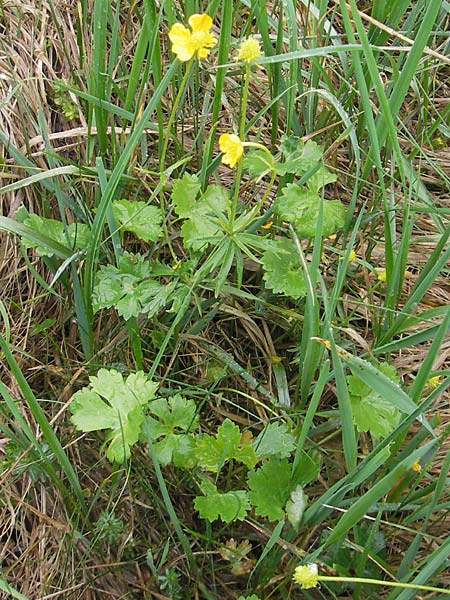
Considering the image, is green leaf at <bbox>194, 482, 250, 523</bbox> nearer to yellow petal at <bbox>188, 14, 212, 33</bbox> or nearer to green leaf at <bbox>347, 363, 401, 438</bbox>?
green leaf at <bbox>347, 363, 401, 438</bbox>

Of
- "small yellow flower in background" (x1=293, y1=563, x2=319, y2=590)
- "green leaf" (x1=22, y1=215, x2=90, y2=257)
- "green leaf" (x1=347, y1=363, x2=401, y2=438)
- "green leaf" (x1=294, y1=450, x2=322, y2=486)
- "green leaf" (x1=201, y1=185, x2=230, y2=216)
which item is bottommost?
"small yellow flower in background" (x1=293, y1=563, x2=319, y2=590)

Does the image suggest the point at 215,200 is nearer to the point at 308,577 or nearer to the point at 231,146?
the point at 231,146

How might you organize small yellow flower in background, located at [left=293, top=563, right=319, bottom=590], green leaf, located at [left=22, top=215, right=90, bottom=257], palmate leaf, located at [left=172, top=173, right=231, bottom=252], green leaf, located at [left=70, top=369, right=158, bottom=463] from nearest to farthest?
small yellow flower in background, located at [left=293, top=563, right=319, bottom=590] → green leaf, located at [left=70, top=369, right=158, bottom=463] → palmate leaf, located at [left=172, top=173, right=231, bottom=252] → green leaf, located at [left=22, top=215, right=90, bottom=257]

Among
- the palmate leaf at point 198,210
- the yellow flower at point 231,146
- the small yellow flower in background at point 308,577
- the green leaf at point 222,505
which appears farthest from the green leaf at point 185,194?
the small yellow flower in background at point 308,577

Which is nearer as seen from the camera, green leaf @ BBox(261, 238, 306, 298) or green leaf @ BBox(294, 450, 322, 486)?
green leaf @ BBox(294, 450, 322, 486)

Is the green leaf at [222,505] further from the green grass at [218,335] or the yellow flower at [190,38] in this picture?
the yellow flower at [190,38]

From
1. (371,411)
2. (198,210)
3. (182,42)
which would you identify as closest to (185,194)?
(198,210)

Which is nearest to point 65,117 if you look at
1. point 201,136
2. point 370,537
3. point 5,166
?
point 5,166

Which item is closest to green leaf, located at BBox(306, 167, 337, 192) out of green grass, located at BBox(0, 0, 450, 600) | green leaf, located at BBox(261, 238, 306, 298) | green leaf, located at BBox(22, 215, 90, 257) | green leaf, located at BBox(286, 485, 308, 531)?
green grass, located at BBox(0, 0, 450, 600)

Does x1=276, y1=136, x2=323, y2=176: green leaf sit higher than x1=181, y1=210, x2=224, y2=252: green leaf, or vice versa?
x1=276, y1=136, x2=323, y2=176: green leaf
